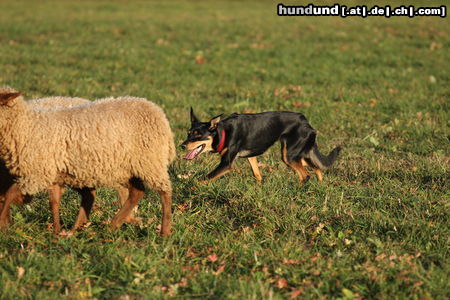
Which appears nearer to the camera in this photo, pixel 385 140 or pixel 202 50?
pixel 385 140

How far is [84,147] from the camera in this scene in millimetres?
4609

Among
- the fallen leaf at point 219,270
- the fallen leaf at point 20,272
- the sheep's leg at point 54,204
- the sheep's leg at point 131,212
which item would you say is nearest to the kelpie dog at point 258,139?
the sheep's leg at point 131,212

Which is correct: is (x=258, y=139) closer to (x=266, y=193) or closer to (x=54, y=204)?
(x=266, y=193)

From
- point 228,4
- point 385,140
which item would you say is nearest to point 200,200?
point 385,140

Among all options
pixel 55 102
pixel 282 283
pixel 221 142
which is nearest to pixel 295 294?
pixel 282 283

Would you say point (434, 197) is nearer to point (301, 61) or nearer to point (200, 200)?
point (200, 200)

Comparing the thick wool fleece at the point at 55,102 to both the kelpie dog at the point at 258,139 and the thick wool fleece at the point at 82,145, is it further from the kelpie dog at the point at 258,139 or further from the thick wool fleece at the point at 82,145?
the kelpie dog at the point at 258,139

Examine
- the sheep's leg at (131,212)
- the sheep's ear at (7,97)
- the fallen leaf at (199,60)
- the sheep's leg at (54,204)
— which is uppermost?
the sheep's ear at (7,97)

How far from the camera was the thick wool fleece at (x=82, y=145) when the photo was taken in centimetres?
460

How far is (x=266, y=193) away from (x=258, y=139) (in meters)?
1.32

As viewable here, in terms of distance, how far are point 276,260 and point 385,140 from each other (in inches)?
178

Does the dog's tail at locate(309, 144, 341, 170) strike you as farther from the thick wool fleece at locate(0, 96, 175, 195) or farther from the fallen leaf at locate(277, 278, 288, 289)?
the fallen leaf at locate(277, 278, 288, 289)

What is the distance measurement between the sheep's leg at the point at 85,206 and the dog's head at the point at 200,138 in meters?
1.44

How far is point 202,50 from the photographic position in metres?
15.2
